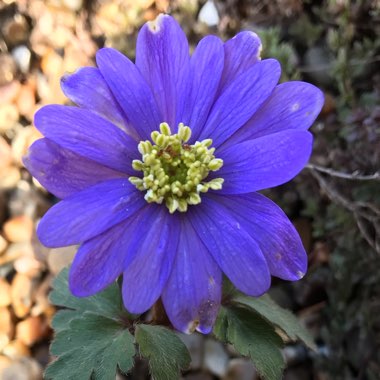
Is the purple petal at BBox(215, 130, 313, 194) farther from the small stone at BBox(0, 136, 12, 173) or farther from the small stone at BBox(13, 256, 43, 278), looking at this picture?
the small stone at BBox(0, 136, 12, 173)

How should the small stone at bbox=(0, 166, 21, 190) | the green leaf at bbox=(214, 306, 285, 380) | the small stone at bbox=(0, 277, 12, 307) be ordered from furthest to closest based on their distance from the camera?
1. the small stone at bbox=(0, 166, 21, 190)
2. the small stone at bbox=(0, 277, 12, 307)
3. the green leaf at bbox=(214, 306, 285, 380)

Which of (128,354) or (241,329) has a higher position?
(128,354)

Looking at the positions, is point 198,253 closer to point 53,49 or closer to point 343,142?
point 343,142

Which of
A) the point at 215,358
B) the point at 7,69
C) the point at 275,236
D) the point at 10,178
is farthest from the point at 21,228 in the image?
the point at 275,236

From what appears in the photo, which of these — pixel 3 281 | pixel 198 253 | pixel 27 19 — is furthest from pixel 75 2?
pixel 198 253

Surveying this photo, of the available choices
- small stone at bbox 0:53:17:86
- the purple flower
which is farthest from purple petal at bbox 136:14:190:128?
small stone at bbox 0:53:17:86

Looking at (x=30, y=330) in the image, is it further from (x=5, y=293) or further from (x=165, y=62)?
(x=165, y=62)
